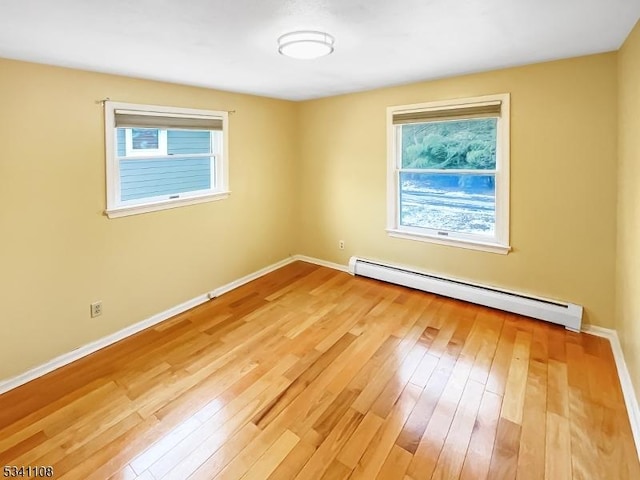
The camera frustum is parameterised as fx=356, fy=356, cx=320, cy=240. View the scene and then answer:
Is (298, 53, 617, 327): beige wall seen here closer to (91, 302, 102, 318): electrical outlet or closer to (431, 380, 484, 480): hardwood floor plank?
(431, 380, 484, 480): hardwood floor plank

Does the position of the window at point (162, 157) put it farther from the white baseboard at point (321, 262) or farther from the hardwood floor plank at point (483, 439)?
the hardwood floor plank at point (483, 439)

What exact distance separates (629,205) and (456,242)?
4.97ft

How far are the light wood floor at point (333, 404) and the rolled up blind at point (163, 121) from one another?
1830 mm

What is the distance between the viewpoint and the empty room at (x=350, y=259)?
190cm

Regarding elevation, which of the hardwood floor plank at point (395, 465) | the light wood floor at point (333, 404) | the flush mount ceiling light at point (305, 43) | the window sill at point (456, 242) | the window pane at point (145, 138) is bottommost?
the hardwood floor plank at point (395, 465)

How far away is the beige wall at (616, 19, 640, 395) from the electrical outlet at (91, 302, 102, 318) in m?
3.82

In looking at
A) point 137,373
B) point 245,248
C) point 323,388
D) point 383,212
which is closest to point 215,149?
point 245,248

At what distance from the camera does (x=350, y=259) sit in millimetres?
4582

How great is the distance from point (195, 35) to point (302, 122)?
2793mm

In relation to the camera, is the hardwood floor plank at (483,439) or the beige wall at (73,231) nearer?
the hardwood floor plank at (483,439)

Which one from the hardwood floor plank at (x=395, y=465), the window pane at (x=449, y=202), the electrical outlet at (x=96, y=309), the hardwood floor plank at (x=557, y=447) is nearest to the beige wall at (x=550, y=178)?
the window pane at (x=449, y=202)

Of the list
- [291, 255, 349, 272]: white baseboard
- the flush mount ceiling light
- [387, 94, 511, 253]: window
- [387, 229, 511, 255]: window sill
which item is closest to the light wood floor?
[387, 229, 511, 255]: window sill

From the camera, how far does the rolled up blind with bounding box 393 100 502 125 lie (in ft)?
10.8

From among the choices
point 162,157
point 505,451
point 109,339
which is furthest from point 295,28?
point 109,339
